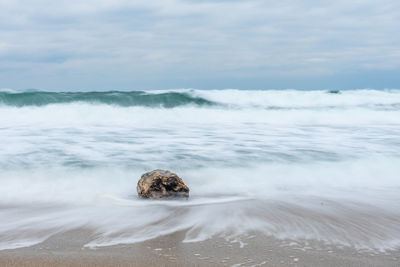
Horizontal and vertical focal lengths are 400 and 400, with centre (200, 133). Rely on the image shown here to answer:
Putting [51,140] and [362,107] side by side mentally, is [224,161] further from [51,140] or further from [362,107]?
[362,107]

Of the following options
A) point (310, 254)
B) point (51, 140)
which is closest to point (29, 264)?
point (310, 254)

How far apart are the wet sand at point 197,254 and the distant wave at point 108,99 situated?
45.2 feet

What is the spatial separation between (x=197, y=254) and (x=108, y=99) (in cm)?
1475

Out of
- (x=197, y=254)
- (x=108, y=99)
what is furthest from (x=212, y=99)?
(x=197, y=254)

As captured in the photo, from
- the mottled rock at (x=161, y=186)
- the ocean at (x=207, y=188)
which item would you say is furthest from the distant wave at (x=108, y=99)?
the mottled rock at (x=161, y=186)

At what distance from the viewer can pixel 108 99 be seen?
16.4 meters

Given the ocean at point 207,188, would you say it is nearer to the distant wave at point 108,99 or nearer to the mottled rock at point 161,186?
the mottled rock at point 161,186

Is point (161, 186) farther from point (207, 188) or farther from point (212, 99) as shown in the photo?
point (212, 99)

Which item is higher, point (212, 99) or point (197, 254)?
point (212, 99)

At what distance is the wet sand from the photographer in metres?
2.19

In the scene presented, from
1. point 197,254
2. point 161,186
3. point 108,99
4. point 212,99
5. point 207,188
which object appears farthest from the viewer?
point 212,99

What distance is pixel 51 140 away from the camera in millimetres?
7254

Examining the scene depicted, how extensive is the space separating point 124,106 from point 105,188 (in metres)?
12.1

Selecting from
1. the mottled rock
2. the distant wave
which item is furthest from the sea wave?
the mottled rock
